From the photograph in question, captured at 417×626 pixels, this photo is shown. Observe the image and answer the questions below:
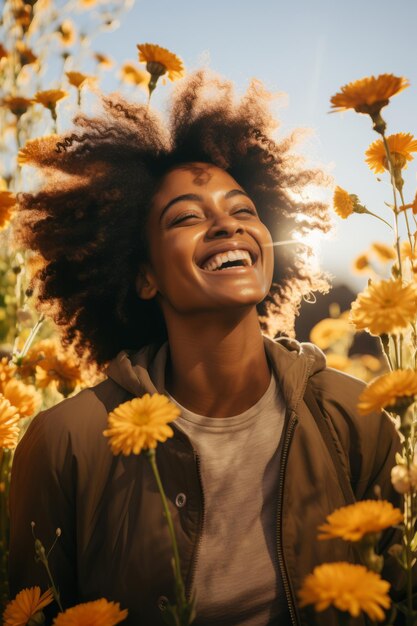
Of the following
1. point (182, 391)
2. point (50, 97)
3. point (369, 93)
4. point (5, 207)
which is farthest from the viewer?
point (50, 97)

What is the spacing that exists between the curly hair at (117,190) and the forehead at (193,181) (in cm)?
8

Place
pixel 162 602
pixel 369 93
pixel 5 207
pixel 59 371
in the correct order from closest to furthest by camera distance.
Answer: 1. pixel 369 93
2. pixel 162 602
3. pixel 5 207
4. pixel 59 371

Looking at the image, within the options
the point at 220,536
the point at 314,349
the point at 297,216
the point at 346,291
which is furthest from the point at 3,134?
the point at 346,291

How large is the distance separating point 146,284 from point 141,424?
0.89m

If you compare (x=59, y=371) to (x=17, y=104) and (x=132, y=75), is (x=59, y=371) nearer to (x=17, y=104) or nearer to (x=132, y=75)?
(x=17, y=104)

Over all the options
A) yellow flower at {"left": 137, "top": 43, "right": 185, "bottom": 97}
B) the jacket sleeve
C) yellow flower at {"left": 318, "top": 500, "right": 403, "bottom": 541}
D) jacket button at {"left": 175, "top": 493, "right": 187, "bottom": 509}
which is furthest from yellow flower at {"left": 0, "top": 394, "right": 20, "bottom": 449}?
yellow flower at {"left": 137, "top": 43, "right": 185, "bottom": 97}

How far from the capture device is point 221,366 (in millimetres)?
1661

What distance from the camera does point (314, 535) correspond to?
1.42 m

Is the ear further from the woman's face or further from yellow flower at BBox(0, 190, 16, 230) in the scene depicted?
yellow flower at BBox(0, 190, 16, 230)

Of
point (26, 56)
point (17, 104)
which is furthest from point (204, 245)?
point (26, 56)

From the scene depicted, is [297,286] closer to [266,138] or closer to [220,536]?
[266,138]

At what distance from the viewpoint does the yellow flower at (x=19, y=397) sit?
166 cm

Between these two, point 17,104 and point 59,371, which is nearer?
point 59,371

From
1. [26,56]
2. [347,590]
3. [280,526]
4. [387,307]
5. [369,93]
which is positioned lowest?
[280,526]
